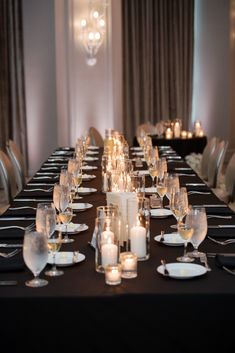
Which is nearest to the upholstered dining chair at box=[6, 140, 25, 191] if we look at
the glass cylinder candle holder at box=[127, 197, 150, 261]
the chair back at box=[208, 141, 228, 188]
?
the chair back at box=[208, 141, 228, 188]

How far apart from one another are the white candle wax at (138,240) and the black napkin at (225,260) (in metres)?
0.28

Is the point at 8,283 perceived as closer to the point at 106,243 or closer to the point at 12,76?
the point at 106,243

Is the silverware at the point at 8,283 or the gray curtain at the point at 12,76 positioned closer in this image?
the silverware at the point at 8,283

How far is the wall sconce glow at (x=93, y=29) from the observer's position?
32.6ft

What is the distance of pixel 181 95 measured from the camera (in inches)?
473

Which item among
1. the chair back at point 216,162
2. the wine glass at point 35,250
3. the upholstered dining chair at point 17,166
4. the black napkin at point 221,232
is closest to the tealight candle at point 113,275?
the wine glass at point 35,250

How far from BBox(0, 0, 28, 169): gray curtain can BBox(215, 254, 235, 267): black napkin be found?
775 centimetres

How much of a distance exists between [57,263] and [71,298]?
1.16 ft

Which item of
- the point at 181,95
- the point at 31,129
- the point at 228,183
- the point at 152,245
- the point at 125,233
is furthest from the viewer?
the point at 181,95

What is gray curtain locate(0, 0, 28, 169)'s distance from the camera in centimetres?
979

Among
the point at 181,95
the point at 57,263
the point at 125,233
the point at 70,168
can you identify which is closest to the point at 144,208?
the point at 125,233

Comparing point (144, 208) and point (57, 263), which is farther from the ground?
point (144, 208)

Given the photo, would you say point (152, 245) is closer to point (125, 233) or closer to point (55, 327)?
point (125, 233)

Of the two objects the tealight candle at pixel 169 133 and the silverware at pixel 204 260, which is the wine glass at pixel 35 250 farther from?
the tealight candle at pixel 169 133
